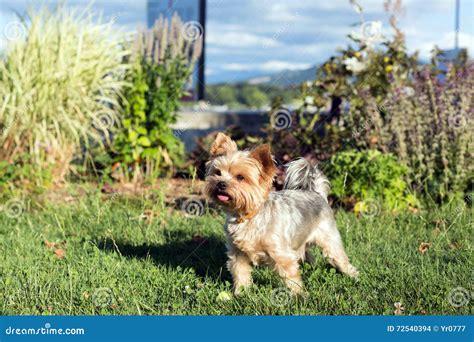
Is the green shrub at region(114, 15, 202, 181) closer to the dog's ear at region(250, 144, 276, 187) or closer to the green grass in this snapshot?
the green grass

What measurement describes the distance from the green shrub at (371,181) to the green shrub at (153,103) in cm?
254

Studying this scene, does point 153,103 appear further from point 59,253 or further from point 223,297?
point 223,297

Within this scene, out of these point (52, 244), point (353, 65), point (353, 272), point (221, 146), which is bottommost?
point (52, 244)

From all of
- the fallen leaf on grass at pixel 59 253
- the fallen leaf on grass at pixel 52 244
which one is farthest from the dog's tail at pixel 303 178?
the fallen leaf on grass at pixel 52 244

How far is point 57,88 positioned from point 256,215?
4.70 m

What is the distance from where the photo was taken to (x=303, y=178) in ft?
17.3

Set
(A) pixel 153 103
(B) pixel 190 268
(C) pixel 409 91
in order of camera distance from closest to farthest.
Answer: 1. (B) pixel 190 268
2. (C) pixel 409 91
3. (A) pixel 153 103

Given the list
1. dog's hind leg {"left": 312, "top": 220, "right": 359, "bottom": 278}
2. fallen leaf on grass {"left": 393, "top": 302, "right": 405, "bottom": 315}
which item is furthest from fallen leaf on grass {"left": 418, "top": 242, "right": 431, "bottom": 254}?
fallen leaf on grass {"left": 393, "top": 302, "right": 405, "bottom": 315}

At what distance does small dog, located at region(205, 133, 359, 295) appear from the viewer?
434cm

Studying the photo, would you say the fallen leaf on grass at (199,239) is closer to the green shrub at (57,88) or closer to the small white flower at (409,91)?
the green shrub at (57,88)

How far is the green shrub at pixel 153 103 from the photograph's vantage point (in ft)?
26.8

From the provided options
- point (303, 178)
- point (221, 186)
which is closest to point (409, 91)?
point (303, 178)

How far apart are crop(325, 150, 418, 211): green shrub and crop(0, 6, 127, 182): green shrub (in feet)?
11.1

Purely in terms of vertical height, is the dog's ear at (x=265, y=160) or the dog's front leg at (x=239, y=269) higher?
the dog's ear at (x=265, y=160)
